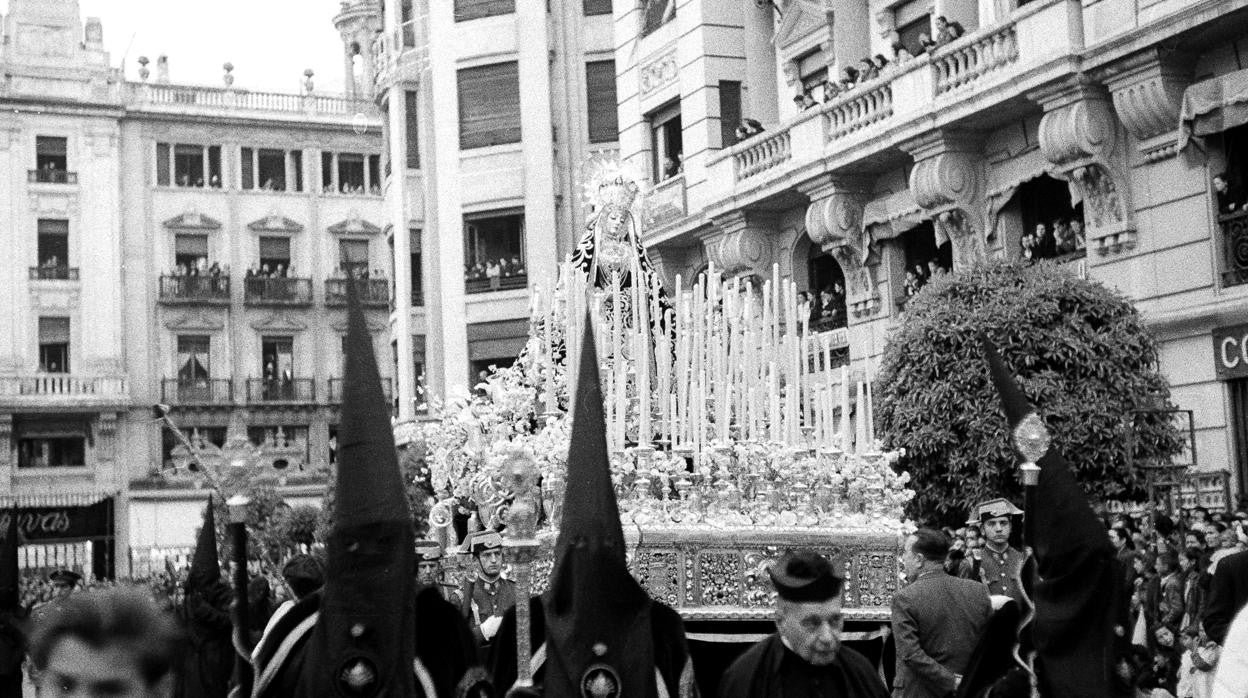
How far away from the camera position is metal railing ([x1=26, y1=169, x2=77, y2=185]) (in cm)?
4659

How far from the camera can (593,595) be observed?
6090mm

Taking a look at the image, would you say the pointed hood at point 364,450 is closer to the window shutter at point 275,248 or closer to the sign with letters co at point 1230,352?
the sign with letters co at point 1230,352

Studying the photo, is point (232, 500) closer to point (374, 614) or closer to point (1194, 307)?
point (374, 614)

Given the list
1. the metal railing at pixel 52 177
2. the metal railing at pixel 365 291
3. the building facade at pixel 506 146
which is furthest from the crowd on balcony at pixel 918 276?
the metal railing at pixel 52 177

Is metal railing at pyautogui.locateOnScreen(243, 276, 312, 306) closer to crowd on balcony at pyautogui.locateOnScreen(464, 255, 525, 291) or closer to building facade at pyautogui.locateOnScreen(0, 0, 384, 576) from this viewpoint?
building facade at pyautogui.locateOnScreen(0, 0, 384, 576)

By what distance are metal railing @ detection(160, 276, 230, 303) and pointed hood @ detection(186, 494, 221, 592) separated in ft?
129

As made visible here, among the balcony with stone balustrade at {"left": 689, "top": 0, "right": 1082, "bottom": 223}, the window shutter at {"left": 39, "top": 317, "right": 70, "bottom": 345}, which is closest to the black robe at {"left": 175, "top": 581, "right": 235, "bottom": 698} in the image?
the balcony with stone balustrade at {"left": 689, "top": 0, "right": 1082, "bottom": 223}

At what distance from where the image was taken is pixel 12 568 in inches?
468

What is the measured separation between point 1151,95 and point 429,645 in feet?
40.5

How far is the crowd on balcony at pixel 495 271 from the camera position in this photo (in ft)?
106

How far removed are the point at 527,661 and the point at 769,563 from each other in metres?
3.97

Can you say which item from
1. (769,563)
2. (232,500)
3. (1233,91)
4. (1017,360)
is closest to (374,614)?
(232,500)

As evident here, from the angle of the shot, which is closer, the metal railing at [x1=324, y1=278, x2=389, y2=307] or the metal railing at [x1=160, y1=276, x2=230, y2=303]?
the metal railing at [x1=160, y1=276, x2=230, y2=303]

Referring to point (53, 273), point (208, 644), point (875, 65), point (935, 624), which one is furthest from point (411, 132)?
point (935, 624)
